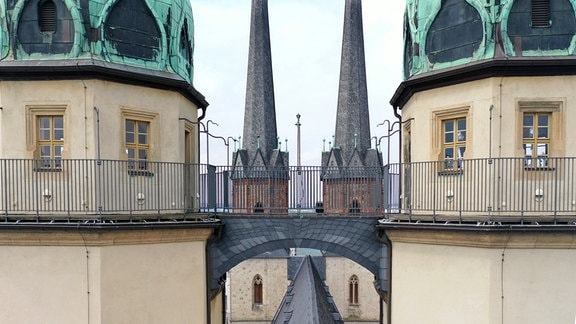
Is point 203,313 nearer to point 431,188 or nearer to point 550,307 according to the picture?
point 431,188

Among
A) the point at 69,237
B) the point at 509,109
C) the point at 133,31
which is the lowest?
the point at 69,237

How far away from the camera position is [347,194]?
46.1 ft

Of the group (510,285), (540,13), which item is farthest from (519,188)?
(540,13)

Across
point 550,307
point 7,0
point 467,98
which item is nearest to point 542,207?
point 550,307

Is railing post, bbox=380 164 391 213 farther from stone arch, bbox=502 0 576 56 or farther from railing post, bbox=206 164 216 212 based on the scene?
railing post, bbox=206 164 216 212

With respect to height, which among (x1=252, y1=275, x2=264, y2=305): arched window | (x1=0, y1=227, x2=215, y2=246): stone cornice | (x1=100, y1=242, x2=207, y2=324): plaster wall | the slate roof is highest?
(x1=0, y1=227, x2=215, y2=246): stone cornice

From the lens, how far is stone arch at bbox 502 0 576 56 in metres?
11.4

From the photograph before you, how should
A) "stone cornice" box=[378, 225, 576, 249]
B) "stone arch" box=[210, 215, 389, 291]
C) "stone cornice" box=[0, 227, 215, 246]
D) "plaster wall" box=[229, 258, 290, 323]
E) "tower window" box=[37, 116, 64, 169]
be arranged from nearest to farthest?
"stone cornice" box=[378, 225, 576, 249] → "stone cornice" box=[0, 227, 215, 246] → "tower window" box=[37, 116, 64, 169] → "stone arch" box=[210, 215, 389, 291] → "plaster wall" box=[229, 258, 290, 323]

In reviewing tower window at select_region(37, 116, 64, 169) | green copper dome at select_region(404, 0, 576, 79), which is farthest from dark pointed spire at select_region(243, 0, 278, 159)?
green copper dome at select_region(404, 0, 576, 79)

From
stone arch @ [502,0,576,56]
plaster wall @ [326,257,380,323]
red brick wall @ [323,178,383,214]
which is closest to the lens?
stone arch @ [502,0,576,56]

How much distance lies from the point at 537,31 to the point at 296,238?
8.37 meters

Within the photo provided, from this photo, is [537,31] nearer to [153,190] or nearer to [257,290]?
[153,190]

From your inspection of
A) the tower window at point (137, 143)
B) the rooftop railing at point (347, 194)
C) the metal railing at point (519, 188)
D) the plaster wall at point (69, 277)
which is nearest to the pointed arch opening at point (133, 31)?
the tower window at point (137, 143)

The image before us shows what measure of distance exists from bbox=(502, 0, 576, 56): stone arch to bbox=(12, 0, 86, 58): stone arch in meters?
10.6
